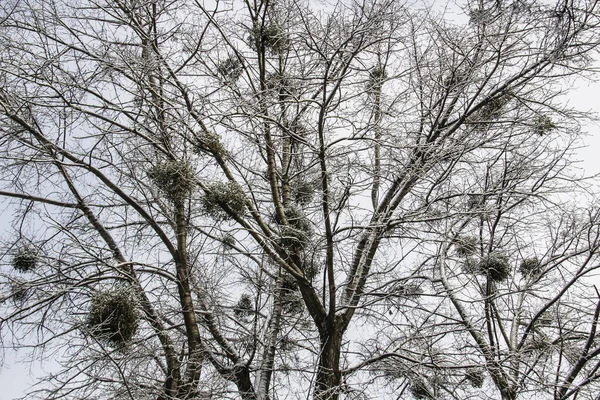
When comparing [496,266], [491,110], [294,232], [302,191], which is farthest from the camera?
[302,191]

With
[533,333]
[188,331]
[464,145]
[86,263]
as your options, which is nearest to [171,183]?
[86,263]

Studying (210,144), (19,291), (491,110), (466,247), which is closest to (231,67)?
(210,144)

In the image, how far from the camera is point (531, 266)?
615 centimetres

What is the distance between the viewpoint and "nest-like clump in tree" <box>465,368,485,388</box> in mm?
4738

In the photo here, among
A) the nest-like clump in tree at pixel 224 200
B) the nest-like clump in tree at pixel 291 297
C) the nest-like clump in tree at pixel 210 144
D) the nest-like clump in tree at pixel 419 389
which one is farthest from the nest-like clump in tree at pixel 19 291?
the nest-like clump in tree at pixel 419 389

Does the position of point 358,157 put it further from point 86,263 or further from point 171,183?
point 86,263

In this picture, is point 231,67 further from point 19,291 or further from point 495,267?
point 495,267

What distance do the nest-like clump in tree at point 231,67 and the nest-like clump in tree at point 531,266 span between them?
373 centimetres

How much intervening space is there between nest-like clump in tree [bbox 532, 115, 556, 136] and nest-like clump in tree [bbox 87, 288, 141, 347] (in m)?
4.09

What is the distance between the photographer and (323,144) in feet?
15.0

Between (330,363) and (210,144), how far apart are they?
223 centimetres

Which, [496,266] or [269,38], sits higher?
[269,38]

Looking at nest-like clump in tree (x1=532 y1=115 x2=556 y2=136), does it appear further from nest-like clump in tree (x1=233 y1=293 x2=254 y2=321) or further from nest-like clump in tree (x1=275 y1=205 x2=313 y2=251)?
nest-like clump in tree (x1=233 y1=293 x2=254 y2=321)

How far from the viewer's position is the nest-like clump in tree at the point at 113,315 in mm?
4121
